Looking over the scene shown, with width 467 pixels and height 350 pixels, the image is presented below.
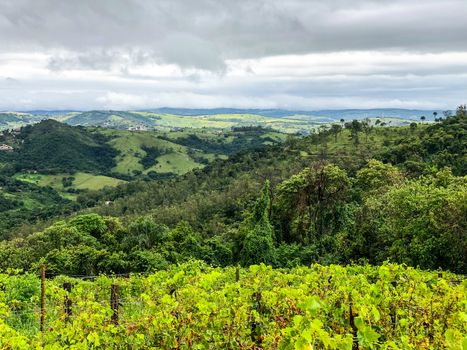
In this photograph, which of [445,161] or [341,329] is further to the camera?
[445,161]

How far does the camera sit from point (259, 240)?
4397cm

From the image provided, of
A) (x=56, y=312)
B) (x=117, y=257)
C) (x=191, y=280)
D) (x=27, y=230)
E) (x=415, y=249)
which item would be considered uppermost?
(x=191, y=280)

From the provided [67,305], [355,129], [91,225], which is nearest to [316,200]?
[91,225]

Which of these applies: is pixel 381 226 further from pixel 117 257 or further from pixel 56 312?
pixel 56 312

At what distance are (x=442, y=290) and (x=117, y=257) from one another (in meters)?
38.0

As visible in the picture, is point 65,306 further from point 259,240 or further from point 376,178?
point 376,178

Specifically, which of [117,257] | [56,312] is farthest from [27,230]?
[56,312]

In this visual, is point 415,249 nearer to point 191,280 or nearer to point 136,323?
point 191,280

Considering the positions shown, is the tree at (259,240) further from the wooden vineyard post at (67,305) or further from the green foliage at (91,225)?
the wooden vineyard post at (67,305)

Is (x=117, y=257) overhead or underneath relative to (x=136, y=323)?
underneath

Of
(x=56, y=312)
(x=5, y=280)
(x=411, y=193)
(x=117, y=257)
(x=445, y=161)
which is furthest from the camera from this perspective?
(x=445, y=161)

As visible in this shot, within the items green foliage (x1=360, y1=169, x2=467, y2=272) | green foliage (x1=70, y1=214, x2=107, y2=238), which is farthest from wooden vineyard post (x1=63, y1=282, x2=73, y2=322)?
green foliage (x1=70, y1=214, x2=107, y2=238)

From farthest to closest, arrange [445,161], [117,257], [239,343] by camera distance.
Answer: [445,161], [117,257], [239,343]

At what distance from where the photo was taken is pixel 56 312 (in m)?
14.6
